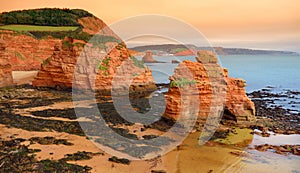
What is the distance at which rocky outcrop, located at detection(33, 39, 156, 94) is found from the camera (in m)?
28.0

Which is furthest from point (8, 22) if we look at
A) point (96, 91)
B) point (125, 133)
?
point (125, 133)

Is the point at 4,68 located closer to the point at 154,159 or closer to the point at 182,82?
the point at 182,82

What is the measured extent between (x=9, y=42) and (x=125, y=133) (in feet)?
131

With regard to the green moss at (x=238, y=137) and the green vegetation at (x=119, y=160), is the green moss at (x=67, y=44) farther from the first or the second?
the green vegetation at (x=119, y=160)

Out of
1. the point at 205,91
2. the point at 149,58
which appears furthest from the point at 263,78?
the point at 205,91

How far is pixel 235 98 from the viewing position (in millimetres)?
18281

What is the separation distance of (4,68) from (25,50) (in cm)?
2165

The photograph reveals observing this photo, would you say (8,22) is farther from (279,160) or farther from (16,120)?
(279,160)

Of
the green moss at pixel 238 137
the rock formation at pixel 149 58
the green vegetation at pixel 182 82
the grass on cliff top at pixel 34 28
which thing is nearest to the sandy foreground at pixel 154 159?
the green moss at pixel 238 137

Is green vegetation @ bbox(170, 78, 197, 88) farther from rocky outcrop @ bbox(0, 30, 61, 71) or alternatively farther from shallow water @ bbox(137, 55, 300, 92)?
rocky outcrop @ bbox(0, 30, 61, 71)

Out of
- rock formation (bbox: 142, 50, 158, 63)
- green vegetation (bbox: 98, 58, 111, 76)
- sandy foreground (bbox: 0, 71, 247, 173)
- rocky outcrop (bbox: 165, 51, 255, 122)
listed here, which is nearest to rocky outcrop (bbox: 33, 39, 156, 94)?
green vegetation (bbox: 98, 58, 111, 76)

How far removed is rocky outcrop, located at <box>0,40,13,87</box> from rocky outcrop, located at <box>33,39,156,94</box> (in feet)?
9.17

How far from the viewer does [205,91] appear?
1664 centimetres

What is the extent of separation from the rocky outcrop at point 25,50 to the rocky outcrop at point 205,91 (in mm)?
36770
